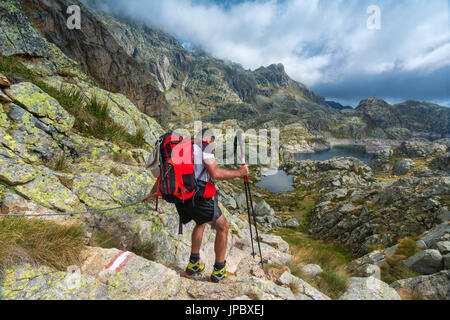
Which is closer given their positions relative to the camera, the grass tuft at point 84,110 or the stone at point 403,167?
the grass tuft at point 84,110

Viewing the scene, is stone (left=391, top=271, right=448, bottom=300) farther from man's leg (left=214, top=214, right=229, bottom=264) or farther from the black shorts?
the black shorts

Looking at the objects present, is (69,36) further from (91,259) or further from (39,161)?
(91,259)

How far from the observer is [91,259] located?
3.83m

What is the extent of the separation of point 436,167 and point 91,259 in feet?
438

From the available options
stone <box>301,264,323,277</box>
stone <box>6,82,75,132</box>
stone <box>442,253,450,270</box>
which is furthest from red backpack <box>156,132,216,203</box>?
stone <box>442,253,450,270</box>

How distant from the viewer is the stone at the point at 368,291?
4.71 m

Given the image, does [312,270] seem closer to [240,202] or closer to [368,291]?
[368,291]

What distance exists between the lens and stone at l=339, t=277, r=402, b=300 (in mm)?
4707

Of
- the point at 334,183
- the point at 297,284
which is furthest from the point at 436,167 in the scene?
the point at 297,284

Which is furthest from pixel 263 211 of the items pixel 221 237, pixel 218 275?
pixel 221 237

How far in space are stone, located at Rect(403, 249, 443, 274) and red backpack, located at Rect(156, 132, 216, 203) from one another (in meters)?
12.0

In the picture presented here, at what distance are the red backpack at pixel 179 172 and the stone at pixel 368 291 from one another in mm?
4472

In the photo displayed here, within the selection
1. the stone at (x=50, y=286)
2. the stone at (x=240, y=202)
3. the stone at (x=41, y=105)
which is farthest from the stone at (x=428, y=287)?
the stone at (x=240, y=202)

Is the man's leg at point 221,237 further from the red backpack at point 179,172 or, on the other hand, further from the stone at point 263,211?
the stone at point 263,211
